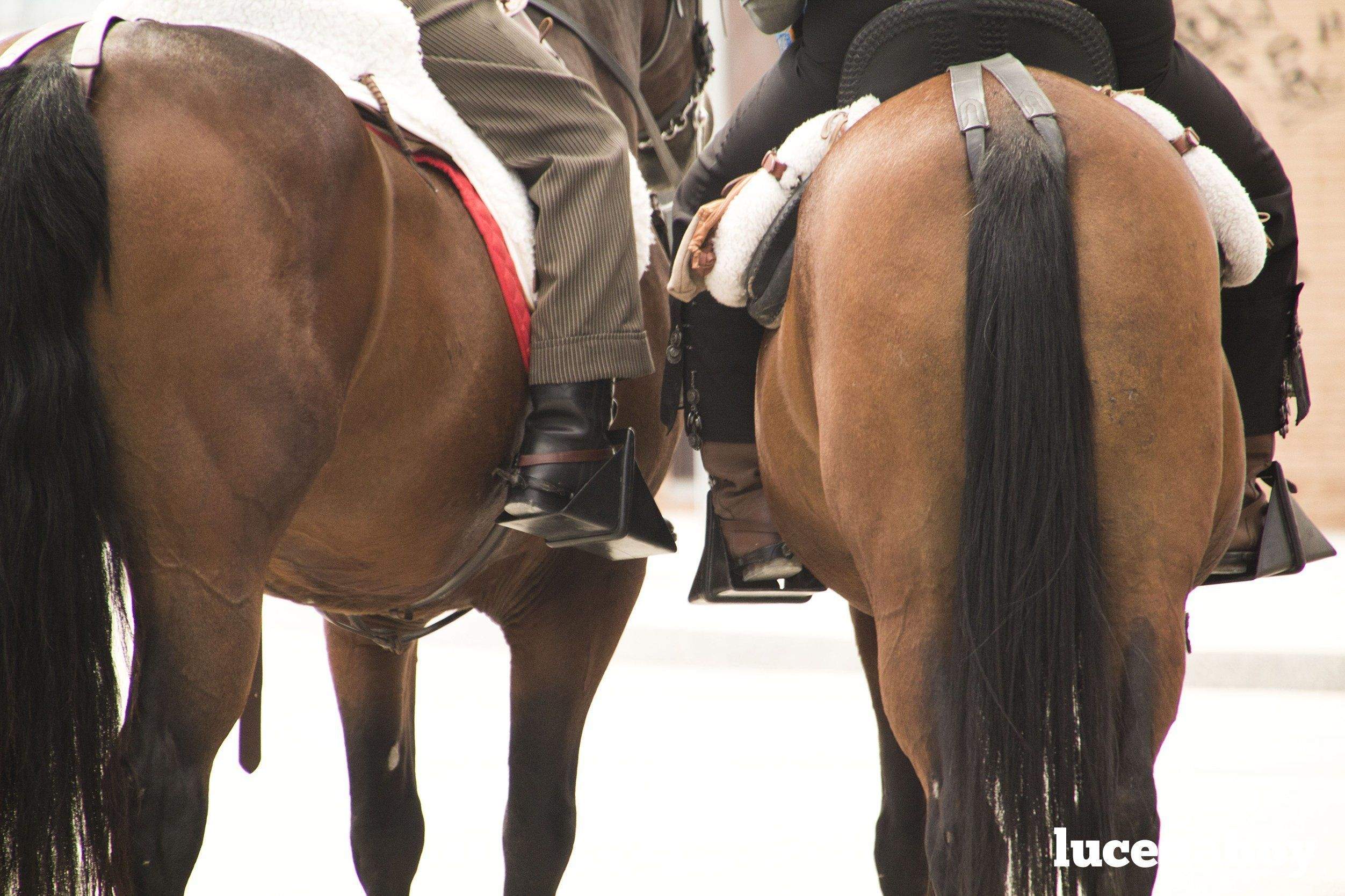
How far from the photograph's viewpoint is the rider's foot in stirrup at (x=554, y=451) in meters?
2.32

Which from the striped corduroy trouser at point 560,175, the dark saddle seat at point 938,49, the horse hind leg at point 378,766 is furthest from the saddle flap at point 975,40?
the horse hind leg at point 378,766

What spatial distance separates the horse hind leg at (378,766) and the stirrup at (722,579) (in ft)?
2.78

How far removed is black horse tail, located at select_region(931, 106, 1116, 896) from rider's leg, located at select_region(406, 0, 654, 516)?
0.87m

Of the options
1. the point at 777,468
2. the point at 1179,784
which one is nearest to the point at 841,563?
the point at 777,468

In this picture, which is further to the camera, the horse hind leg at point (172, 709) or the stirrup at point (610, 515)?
the stirrup at point (610, 515)

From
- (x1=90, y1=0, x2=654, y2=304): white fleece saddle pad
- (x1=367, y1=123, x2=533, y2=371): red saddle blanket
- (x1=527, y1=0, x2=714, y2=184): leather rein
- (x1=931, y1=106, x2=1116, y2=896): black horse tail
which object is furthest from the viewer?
(x1=527, y1=0, x2=714, y2=184): leather rein

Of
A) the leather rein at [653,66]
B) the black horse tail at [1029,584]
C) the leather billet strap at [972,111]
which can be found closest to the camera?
the black horse tail at [1029,584]

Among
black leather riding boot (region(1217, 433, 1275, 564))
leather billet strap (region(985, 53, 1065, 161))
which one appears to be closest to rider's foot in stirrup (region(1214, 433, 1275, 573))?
black leather riding boot (region(1217, 433, 1275, 564))

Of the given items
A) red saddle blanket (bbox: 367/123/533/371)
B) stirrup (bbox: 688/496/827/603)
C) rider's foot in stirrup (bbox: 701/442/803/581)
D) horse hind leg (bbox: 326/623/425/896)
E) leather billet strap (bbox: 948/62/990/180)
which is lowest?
horse hind leg (bbox: 326/623/425/896)

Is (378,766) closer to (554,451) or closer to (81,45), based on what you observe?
(554,451)

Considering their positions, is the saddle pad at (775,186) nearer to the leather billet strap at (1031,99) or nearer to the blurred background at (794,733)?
the leather billet strap at (1031,99)

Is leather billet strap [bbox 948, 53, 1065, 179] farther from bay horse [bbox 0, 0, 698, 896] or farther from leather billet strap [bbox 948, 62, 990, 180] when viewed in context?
bay horse [bbox 0, 0, 698, 896]

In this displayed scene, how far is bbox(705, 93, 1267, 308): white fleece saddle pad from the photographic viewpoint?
1.91 meters

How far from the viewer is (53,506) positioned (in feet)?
5.64
